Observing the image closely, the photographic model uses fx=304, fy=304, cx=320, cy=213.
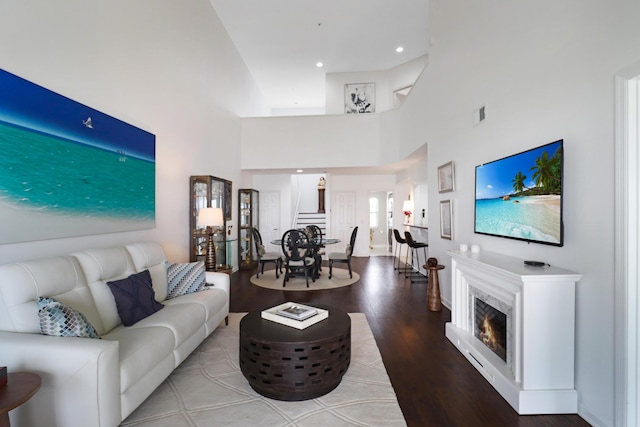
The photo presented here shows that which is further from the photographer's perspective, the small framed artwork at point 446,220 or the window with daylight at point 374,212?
the window with daylight at point 374,212

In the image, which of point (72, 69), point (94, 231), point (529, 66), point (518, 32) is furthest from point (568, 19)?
point (94, 231)

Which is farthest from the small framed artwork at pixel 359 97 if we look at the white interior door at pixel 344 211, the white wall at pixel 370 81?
the white interior door at pixel 344 211

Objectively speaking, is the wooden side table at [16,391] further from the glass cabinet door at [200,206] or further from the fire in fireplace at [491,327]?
the glass cabinet door at [200,206]

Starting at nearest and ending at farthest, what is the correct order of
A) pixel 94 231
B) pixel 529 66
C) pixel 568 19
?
pixel 568 19 → pixel 529 66 → pixel 94 231

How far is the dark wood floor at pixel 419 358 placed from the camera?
194 centimetres

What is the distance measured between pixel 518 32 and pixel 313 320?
288 centimetres

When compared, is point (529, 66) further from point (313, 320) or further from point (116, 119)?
point (116, 119)

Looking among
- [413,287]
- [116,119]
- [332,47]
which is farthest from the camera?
[332,47]

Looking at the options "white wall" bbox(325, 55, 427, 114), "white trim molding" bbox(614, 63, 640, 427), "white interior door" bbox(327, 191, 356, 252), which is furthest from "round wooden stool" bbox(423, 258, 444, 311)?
"white wall" bbox(325, 55, 427, 114)

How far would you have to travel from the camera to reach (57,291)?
6.53ft

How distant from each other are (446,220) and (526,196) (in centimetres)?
187

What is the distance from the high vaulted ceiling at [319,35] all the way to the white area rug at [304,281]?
522 cm

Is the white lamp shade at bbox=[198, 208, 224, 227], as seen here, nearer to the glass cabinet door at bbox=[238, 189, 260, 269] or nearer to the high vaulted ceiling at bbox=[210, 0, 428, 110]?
the glass cabinet door at bbox=[238, 189, 260, 269]

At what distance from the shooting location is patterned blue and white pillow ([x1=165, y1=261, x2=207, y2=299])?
10.3 feet
